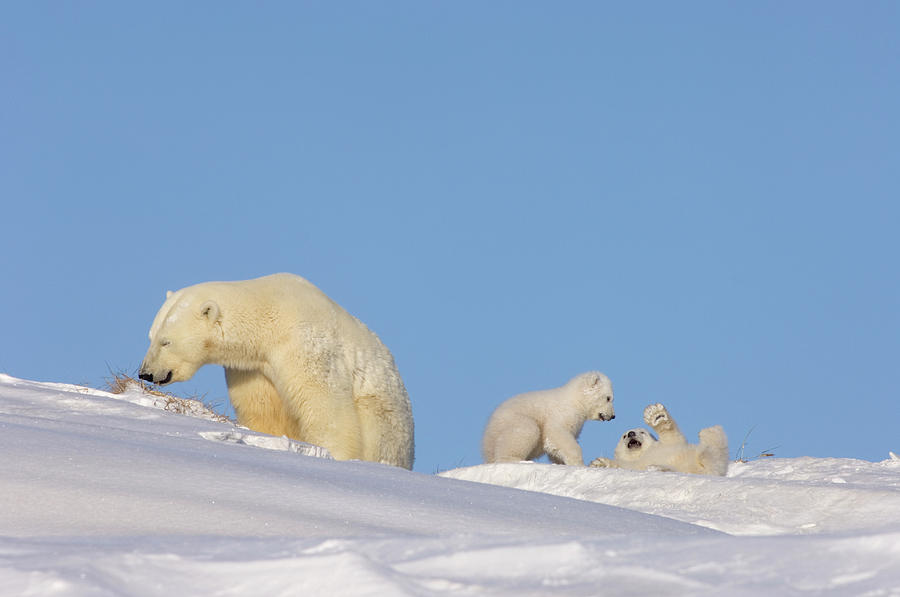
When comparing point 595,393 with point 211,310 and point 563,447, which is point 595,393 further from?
point 211,310

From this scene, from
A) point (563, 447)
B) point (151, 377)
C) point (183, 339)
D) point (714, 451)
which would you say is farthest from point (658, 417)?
point (151, 377)

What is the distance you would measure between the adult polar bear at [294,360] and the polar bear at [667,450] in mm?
1864

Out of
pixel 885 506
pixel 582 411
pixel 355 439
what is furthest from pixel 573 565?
pixel 582 411

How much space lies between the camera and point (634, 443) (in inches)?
332

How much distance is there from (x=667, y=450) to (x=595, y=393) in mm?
1120

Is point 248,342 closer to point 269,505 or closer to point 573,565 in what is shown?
point 269,505

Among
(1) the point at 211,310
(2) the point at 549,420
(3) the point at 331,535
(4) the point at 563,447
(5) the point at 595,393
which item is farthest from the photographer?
(5) the point at 595,393

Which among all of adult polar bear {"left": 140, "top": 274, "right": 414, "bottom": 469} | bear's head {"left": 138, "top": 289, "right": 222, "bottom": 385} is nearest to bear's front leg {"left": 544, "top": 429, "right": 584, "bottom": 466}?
adult polar bear {"left": 140, "top": 274, "right": 414, "bottom": 469}

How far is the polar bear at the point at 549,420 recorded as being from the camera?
878 centimetres

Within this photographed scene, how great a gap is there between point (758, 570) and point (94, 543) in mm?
1492

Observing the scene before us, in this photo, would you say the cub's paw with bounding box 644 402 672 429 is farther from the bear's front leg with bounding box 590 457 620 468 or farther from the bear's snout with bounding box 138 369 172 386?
the bear's snout with bounding box 138 369 172 386

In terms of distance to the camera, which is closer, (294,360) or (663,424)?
(294,360)

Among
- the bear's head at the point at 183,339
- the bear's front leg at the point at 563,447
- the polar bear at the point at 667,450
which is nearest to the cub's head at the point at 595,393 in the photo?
the bear's front leg at the point at 563,447

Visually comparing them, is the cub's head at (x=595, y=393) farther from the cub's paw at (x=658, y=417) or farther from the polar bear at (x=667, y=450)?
the cub's paw at (x=658, y=417)
